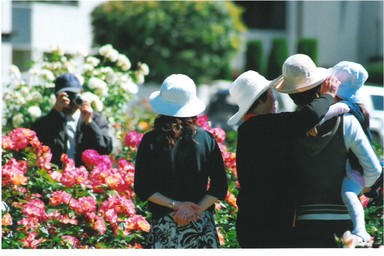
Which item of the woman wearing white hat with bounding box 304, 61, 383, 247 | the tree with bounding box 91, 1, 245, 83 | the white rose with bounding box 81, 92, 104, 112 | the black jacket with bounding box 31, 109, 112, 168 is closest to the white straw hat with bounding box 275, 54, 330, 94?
the woman wearing white hat with bounding box 304, 61, 383, 247

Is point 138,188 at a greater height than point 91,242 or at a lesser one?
greater

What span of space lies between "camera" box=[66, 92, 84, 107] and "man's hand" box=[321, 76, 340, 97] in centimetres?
242

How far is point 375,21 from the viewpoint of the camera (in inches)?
1321

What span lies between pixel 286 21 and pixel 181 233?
30266 mm

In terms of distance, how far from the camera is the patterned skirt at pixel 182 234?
14.7 ft

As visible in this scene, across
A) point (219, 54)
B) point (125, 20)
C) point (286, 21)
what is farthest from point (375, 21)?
point (125, 20)

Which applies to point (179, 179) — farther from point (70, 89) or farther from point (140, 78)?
point (140, 78)

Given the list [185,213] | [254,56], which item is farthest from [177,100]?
[254,56]

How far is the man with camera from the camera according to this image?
618 cm

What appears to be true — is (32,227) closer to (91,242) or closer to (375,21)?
(91,242)

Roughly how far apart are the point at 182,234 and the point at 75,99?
2.12 metres

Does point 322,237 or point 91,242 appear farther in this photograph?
point 91,242

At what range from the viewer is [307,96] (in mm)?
4258

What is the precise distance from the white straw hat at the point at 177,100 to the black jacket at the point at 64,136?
1.53 metres
